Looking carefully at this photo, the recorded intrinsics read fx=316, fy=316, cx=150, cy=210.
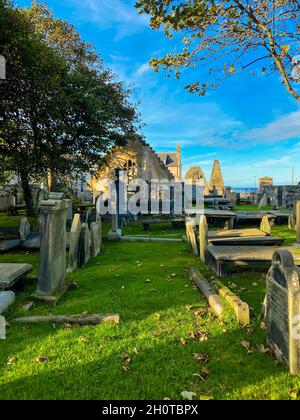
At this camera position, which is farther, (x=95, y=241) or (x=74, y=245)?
(x=95, y=241)

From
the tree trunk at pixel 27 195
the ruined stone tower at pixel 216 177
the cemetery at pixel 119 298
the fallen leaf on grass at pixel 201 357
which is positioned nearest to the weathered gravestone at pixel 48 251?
the cemetery at pixel 119 298

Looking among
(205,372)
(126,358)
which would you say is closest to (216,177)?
(126,358)

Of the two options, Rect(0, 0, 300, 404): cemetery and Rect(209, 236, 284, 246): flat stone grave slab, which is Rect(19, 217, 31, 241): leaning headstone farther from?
Rect(209, 236, 284, 246): flat stone grave slab

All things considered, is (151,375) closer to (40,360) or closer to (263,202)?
(40,360)

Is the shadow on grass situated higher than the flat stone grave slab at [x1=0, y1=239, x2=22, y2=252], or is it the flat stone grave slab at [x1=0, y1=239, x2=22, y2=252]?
the flat stone grave slab at [x1=0, y1=239, x2=22, y2=252]

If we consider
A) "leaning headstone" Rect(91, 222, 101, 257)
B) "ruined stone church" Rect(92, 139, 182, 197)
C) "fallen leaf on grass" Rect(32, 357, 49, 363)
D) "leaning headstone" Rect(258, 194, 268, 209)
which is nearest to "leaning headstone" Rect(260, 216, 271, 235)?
"leaning headstone" Rect(91, 222, 101, 257)

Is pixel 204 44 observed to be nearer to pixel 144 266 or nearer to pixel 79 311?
pixel 144 266

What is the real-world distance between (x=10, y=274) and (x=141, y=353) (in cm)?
356

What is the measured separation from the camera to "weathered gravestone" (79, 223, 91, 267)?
9312mm

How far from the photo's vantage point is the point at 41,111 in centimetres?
1448

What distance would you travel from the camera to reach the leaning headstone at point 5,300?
5.45 m

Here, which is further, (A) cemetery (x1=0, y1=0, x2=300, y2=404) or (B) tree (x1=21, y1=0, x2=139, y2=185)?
(B) tree (x1=21, y1=0, x2=139, y2=185)

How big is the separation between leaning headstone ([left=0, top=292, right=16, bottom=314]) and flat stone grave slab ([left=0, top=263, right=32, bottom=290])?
282 mm

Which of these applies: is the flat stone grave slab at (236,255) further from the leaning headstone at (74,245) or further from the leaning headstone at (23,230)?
the leaning headstone at (23,230)
